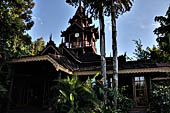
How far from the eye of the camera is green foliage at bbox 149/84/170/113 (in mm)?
7395

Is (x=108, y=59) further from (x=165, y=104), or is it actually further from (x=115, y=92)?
(x=165, y=104)

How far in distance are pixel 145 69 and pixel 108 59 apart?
644 cm

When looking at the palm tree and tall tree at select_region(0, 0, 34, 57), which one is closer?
the palm tree

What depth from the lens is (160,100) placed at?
7.60 meters

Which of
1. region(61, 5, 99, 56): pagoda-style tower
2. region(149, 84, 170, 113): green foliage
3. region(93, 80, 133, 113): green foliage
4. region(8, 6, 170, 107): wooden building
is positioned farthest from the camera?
region(61, 5, 99, 56): pagoda-style tower

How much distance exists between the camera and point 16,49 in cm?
1220

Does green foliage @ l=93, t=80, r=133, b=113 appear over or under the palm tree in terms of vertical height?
under

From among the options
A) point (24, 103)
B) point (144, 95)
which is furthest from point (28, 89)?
point (144, 95)

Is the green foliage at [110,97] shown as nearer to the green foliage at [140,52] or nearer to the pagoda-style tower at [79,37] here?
the pagoda-style tower at [79,37]

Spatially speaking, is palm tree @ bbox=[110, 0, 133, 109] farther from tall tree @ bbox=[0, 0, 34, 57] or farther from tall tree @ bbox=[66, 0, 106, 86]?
tall tree @ bbox=[0, 0, 34, 57]

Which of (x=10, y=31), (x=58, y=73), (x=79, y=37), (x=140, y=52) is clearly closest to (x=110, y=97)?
(x=58, y=73)

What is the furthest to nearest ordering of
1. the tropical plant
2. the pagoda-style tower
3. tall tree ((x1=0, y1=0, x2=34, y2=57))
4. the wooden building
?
the pagoda-style tower → tall tree ((x1=0, y1=0, x2=34, y2=57)) → the wooden building → the tropical plant

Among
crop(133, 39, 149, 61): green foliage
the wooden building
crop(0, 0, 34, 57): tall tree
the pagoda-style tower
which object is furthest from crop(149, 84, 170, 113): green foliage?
crop(133, 39, 149, 61): green foliage

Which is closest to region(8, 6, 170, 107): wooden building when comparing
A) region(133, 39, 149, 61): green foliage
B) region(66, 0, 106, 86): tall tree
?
region(66, 0, 106, 86): tall tree
